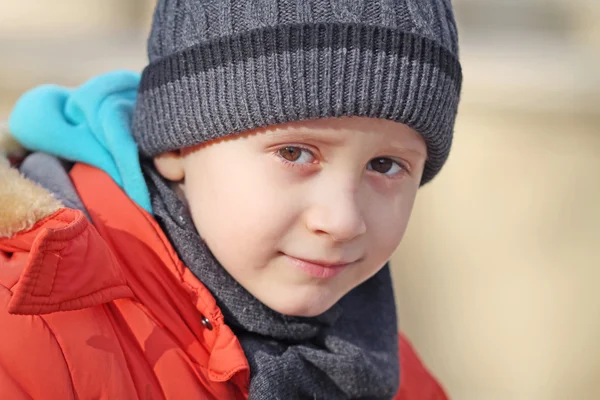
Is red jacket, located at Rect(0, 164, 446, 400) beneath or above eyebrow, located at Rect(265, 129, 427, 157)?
beneath

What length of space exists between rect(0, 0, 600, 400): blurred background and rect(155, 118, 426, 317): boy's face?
1719 millimetres

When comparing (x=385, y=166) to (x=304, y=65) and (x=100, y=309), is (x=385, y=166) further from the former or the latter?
(x=100, y=309)

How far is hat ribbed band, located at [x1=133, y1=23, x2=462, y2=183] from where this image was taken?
1173 mm

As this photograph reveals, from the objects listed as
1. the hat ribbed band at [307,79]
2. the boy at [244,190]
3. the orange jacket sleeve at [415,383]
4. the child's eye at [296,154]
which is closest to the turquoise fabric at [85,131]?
the boy at [244,190]

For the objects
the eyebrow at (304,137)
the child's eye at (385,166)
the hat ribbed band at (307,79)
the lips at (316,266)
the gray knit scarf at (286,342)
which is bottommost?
the gray knit scarf at (286,342)

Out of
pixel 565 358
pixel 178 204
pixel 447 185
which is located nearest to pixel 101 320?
pixel 178 204

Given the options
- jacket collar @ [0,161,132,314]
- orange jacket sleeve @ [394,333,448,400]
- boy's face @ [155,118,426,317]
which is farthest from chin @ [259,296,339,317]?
orange jacket sleeve @ [394,333,448,400]

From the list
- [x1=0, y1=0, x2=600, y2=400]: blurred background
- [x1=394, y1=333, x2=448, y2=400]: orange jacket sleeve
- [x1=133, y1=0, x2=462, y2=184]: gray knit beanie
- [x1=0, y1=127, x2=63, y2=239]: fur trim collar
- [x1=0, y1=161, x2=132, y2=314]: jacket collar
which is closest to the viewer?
[x1=0, y1=161, x2=132, y2=314]: jacket collar

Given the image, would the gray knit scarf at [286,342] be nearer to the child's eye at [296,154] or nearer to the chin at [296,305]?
the chin at [296,305]

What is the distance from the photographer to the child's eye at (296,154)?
3.91ft

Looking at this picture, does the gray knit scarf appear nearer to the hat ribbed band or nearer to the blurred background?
the hat ribbed band

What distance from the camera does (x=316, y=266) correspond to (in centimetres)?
121

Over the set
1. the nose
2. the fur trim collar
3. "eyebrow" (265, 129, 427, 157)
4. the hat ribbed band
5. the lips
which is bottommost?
the lips

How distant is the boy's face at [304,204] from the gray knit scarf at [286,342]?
0.03 m
